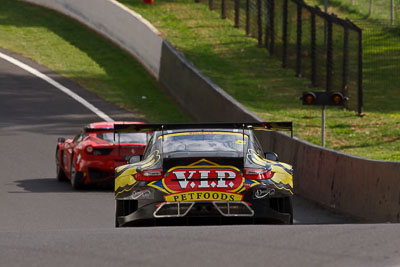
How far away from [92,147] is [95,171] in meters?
0.45

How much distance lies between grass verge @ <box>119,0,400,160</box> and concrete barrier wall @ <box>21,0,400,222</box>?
137cm

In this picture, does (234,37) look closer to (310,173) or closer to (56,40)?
(56,40)

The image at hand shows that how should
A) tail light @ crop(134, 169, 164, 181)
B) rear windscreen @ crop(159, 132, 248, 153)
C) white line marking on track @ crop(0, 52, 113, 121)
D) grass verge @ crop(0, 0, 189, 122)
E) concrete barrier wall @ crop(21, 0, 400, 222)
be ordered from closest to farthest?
tail light @ crop(134, 169, 164, 181), rear windscreen @ crop(159, 132, 248, 153), concrete barrier wall @ crop(21, 0, 400, 222), white line marking on track @ crop(0, 52, 113, 121), grass verge @ crop(0, 0, 189, 122)

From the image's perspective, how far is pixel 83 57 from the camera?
39.7 metres

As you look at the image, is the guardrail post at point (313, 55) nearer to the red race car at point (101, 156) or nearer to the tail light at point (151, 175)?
the red race car at point (101, 156)

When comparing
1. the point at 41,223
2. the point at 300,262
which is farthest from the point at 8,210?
the point at 300,262

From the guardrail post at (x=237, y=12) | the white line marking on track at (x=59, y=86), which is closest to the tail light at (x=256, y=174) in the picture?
the white line marking on track at (x=59, y=86)

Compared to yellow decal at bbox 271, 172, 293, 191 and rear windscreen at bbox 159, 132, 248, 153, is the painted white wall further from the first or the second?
yellow decal at bbox 271, 172, 293, 191

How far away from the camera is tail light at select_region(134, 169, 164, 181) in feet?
38.5

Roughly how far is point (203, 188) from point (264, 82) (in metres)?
24.0

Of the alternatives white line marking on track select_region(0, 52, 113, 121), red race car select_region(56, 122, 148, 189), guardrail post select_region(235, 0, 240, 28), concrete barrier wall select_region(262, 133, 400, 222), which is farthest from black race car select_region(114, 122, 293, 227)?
guardrail post select_region(235, 0, 240, 28)

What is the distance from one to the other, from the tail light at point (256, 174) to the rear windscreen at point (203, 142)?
1.76 feet

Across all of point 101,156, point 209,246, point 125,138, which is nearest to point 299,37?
point 125,138

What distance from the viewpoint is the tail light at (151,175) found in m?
11.8
